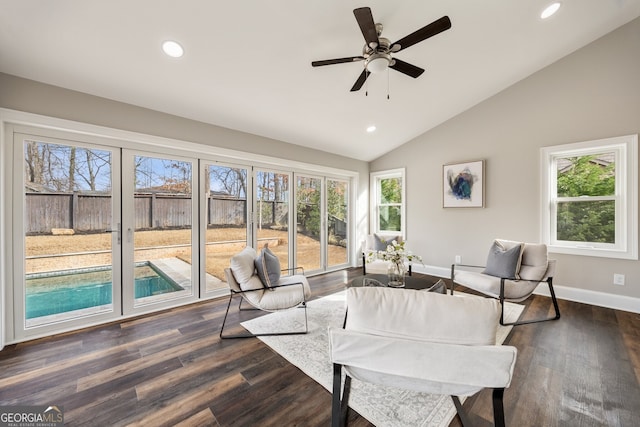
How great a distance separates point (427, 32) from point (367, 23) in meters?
0.46

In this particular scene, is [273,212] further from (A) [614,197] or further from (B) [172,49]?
(A) [614,197]

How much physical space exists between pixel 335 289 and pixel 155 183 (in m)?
3.01

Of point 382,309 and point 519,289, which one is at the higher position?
point 382,309

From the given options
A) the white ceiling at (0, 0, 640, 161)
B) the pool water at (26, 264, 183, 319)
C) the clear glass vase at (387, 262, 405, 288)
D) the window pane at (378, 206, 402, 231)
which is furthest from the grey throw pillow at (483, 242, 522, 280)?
the pool water at (26, 264, 183, 319)

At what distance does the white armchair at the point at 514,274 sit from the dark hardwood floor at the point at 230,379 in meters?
0.39

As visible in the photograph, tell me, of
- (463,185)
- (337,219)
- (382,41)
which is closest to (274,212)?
(337,219)

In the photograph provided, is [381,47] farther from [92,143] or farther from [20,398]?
[20,398]

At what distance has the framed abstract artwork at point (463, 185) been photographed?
445 cm

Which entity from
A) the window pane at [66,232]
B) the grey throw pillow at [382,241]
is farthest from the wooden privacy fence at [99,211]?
the grey throw pillow at [382,241]

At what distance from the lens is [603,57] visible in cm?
340

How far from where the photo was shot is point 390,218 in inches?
231

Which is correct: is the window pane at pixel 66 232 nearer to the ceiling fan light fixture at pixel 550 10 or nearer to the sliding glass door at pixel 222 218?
the sliding glass door at pixel 222 218

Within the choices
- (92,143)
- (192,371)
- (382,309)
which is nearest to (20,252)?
(92,143)

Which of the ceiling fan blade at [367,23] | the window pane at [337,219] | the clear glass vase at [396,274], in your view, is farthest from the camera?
the window pane at [337,219]
